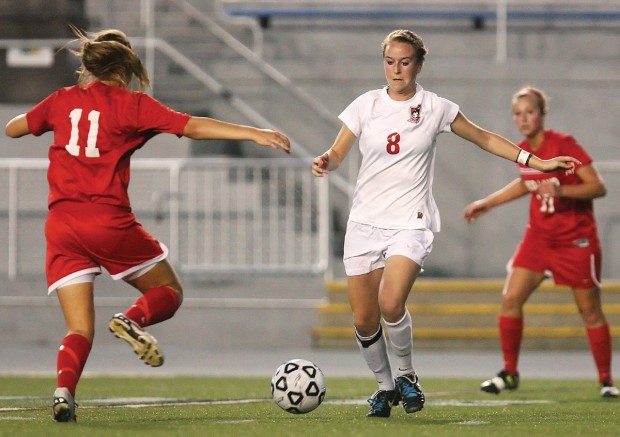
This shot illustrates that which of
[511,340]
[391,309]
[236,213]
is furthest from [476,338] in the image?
[391,309]

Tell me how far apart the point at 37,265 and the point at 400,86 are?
8990 mm

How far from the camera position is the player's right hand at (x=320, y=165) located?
6.55 metres

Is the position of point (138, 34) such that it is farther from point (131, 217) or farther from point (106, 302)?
point (131, 217)

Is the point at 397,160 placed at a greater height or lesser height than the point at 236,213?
lesser

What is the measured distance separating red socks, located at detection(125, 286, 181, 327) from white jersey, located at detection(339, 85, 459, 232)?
42.4 inches

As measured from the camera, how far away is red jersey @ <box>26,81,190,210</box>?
6.38m

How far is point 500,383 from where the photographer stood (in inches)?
356

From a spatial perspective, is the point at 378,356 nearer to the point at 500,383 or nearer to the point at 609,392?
the point at 500,383

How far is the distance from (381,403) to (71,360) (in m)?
1.68

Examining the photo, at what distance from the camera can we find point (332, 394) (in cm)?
896

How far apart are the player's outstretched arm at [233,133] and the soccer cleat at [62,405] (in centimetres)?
138

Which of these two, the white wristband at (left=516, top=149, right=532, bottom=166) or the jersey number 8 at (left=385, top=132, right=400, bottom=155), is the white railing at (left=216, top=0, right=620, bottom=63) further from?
the jersey number 8 at (left=385, top=132, right=400, bottom=155)

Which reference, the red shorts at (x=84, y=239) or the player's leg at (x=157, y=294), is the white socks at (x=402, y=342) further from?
the red shorts at (x=84, y=239)

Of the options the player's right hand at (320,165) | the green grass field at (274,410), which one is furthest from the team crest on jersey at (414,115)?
the green grass field at (274,410)
